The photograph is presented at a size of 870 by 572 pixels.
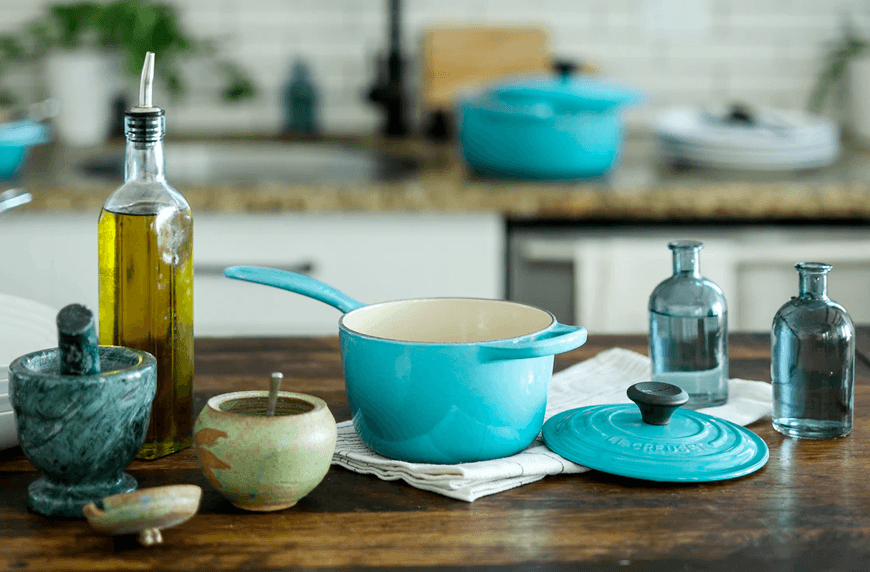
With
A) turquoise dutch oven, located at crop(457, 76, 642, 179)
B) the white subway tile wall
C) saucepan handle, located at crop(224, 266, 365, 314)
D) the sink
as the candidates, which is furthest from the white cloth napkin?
the white subway tile wall

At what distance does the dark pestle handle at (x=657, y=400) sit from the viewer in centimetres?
83

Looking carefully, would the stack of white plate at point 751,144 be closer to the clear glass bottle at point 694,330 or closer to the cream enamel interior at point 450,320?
the clear glass bottle at point 694,330

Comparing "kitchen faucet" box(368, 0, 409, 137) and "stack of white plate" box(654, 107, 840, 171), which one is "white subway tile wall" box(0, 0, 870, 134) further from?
"stack of white plate" box(654, 107, 840, 171)

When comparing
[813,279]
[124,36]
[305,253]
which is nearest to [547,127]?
[305,253]

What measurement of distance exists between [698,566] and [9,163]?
1.85 metres

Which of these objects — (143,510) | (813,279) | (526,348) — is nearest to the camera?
(143,510)

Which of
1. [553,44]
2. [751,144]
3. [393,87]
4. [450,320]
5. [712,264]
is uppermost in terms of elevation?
[553,44]

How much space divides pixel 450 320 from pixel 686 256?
0.23m

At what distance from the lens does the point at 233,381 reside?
1.08m

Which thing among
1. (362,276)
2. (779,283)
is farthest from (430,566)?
(779,283)

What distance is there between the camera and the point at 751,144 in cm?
226

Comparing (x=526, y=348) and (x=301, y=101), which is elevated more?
(x=301, y=101)

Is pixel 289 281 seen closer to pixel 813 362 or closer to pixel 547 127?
pixel 813 362

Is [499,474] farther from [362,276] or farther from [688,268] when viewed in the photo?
[362,276]
